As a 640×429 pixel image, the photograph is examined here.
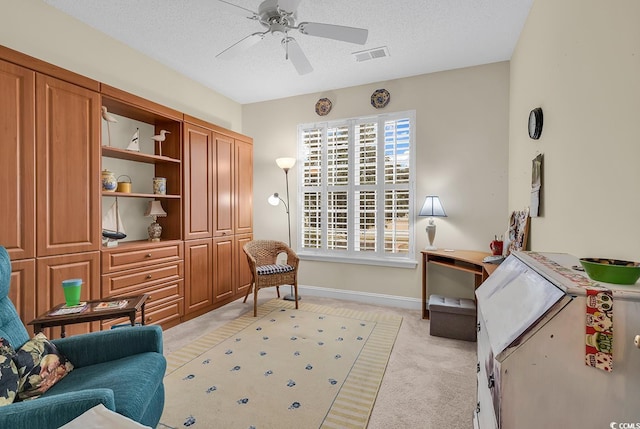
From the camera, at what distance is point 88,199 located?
2398 millimetres

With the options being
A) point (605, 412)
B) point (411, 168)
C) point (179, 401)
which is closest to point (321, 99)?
point (411, 168)

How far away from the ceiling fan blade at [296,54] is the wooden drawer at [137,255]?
221 cm

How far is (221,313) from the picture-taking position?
357 centimetres

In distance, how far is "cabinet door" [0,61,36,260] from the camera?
Result: 192 cm

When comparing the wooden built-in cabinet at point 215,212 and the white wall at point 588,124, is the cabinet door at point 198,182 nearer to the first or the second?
the wooden built-in cabinet at point 215,212

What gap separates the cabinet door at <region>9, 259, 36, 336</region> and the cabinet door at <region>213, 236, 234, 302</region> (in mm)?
1776

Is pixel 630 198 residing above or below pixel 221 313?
above

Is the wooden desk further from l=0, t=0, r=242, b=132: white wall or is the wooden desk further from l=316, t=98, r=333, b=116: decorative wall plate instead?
l=0, t=0, r=242, b=132: white wall

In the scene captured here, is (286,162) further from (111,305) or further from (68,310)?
(68,310)

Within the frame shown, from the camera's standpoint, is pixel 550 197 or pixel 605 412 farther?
pixel 550 197

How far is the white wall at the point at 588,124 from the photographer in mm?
1091

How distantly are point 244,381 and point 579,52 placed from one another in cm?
287

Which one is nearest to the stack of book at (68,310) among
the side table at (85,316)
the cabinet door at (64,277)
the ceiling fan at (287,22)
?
the side table at (85,316)

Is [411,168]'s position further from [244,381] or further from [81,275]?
[81,275]
